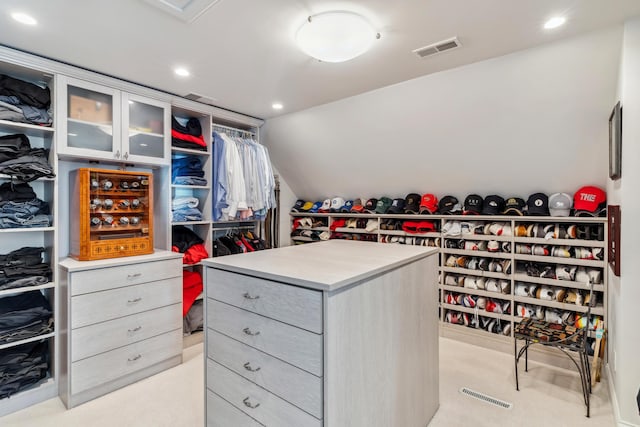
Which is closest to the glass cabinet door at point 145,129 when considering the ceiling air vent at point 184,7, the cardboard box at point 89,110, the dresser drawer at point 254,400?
the cardboard box at point 89,110

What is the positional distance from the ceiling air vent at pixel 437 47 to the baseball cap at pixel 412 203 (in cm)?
166

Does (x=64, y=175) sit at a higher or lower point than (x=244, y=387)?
higher

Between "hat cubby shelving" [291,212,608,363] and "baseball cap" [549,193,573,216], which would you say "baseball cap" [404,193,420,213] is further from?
"baseball cap" [549,193,573,216]

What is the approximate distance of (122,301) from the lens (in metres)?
2.45

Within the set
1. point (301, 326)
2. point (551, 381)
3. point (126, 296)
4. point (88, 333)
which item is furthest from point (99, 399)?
point (551, 381)

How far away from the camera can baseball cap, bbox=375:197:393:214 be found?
3871mm

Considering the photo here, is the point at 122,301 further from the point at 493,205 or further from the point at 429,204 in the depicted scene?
the point at 493,205

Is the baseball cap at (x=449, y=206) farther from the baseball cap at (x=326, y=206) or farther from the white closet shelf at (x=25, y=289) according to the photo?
the white closet shelf at (x=25, y=289)

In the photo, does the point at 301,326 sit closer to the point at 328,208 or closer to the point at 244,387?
the point at 244,387

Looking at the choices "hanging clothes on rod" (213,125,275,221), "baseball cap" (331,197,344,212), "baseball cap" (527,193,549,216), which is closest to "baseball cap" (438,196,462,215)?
"baseball cap" (527,193,549,216)

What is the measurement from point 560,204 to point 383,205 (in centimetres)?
169

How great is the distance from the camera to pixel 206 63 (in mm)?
2396

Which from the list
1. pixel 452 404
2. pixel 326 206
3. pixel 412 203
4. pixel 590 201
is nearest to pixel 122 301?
pixel 452 404

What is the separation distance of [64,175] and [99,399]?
173 cm
